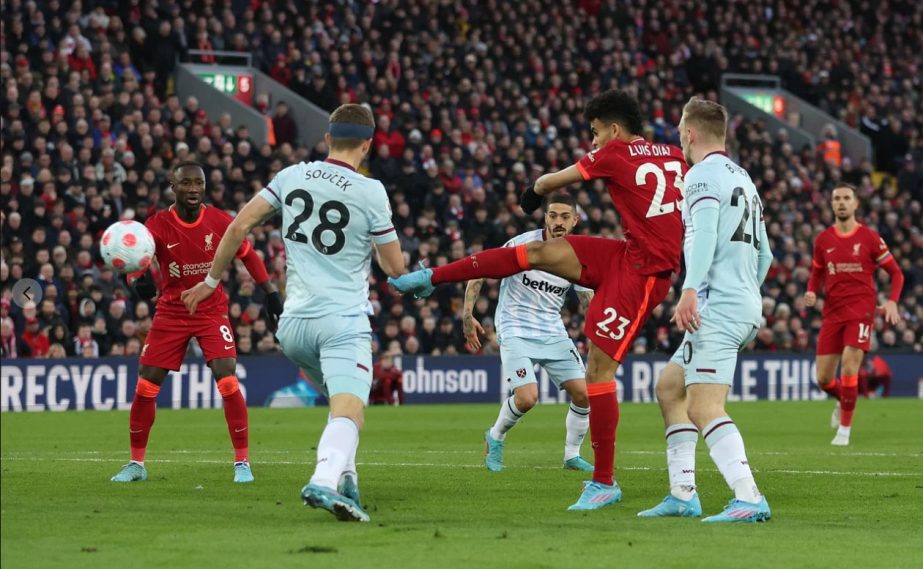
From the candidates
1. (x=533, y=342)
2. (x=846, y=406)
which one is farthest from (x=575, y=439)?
(x=846, y=406)

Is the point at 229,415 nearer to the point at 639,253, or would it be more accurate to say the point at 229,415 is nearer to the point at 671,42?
the point at 639,253

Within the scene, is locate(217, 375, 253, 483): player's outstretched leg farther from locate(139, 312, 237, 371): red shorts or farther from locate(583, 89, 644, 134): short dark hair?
locate(583, 89, 644, 134): short dark hair

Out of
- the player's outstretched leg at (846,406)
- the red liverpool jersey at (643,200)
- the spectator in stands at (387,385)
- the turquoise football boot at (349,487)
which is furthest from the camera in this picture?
the spectator in stands at (387,385)

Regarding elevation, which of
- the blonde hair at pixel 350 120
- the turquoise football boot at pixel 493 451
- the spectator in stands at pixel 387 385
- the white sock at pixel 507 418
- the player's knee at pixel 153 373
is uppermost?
the blonde hair at pixel 350 120

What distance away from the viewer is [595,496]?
9.61 metres

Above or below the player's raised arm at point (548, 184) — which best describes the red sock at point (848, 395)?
below

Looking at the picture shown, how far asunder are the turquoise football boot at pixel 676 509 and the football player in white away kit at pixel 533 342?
12.5ft

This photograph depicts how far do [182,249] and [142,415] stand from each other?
1.37 meters

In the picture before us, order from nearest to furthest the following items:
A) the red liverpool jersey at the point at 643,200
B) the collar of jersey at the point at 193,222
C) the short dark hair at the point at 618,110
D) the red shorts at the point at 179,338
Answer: the red liverpool jersey at the point at 643,200 < the short dark hair at the point at 618,110 < the red shorts at the point at 179,338 < the collar of jersey at the point at 193,222

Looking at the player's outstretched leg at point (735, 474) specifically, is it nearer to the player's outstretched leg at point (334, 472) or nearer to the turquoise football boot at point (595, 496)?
the turquoise football boot at point (595, 496)

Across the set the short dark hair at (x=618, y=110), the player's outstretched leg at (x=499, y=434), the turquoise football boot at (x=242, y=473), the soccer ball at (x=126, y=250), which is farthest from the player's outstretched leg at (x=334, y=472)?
the player's outstretched leg at (x=499, y=434)

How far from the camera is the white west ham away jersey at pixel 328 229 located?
28.2ft

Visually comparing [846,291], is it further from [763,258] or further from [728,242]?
[728,242]

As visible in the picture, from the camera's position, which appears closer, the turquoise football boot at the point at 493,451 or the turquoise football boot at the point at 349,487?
the turquoise football boot at the point at 349,487
